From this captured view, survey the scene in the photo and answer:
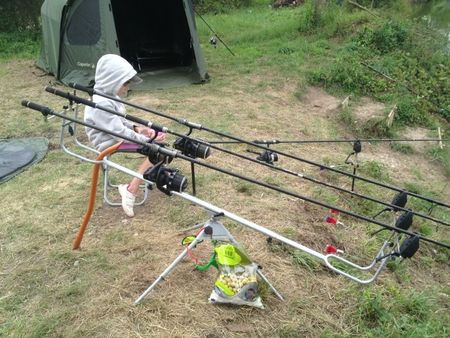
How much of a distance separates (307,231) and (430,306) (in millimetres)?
999

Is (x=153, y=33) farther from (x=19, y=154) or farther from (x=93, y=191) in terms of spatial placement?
(x=93, y=191)

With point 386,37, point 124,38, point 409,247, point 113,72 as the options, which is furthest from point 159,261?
point 386,37

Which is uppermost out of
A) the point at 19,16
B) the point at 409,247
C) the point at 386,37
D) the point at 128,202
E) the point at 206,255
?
the point at 409,247

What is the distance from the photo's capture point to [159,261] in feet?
9.77

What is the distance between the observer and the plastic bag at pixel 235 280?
2477mm

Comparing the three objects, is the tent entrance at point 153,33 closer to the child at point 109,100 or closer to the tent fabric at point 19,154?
the tent fabric at point 19,154

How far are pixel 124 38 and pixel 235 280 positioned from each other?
7.34 metres

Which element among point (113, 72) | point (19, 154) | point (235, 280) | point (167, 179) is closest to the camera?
point (167, 179)

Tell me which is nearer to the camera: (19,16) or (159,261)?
(159,261)

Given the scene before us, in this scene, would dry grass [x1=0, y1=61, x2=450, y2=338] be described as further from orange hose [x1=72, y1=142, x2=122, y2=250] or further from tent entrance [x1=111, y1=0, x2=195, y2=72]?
tent entrance [x1=111, y1=0, x2=195, y2=72]

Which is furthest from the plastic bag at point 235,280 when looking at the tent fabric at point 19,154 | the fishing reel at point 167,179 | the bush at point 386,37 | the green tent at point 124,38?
the bush at point 386,37

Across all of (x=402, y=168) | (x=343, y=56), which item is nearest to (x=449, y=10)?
(x=343, y=56)

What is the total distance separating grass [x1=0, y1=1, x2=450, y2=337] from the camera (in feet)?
8.33

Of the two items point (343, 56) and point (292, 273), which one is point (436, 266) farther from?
point (343, 56)
